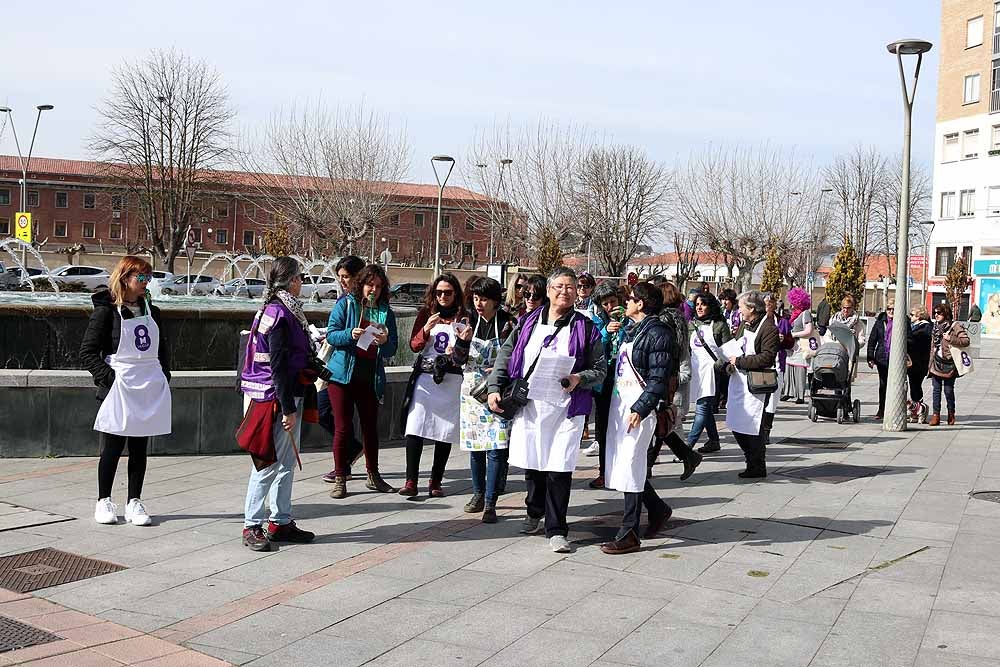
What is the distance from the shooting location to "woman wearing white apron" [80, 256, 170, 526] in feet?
23.6

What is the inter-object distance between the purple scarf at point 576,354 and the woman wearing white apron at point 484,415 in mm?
630

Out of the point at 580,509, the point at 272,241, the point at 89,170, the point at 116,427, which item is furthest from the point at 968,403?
the point at 89,170

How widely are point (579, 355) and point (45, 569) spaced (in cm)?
331

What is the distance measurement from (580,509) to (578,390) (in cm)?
181

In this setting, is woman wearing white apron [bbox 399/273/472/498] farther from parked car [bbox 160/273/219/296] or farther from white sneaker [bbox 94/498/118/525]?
parked car [bbox 160/273/219/296]

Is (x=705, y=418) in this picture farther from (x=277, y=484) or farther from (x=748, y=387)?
(x=277, y=484)

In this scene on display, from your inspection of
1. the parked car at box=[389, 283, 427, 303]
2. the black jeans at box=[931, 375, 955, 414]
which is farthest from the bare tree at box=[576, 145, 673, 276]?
the black jeans at box=[931, 375, 955, 414]

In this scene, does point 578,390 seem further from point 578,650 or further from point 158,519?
point 158,519

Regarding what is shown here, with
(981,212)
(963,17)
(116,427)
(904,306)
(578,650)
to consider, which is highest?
(963,17)

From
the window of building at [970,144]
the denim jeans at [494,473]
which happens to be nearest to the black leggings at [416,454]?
the denim jeans at [494,473]

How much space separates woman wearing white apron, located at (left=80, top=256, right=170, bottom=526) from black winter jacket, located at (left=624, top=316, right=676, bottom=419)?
3.18 m

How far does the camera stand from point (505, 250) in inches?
2219

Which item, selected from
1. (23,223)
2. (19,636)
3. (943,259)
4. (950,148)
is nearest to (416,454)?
(19,636)

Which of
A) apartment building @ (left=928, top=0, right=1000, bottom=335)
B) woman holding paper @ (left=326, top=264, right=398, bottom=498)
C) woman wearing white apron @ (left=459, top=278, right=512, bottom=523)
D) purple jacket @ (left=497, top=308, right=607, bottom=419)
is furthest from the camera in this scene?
apartment building @ (left=928, top=0, right=1000, bottom=335)
